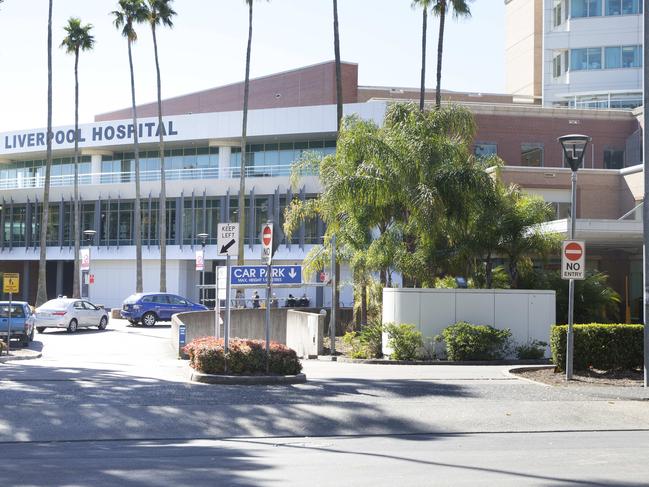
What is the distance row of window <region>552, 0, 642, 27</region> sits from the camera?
183 feet

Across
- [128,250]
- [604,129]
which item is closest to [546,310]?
[604,129]

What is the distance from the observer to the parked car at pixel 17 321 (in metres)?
27.4

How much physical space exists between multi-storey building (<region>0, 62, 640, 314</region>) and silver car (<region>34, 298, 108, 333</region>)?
2141cm

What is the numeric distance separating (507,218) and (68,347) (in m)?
14.9

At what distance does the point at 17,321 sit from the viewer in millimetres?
27703

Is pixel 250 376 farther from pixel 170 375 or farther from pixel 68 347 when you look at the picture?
pixel 68 347

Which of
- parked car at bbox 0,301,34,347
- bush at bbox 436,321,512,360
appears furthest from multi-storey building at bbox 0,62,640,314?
parked car at bbox 0,301,34,347

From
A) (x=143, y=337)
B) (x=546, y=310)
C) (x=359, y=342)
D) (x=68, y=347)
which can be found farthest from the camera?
(x=143, y=337)

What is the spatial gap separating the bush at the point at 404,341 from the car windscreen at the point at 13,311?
12.3m

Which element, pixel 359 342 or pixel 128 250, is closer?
pixel 359 342

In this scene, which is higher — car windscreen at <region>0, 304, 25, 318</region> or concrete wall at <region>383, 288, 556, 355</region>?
concrete wall at <region>383, 288, 556, 355</region>

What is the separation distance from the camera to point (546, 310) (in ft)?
77.7

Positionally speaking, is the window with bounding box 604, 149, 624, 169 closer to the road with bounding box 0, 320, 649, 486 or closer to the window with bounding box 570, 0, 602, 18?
the window with bounding box 570, 0, 602, 18

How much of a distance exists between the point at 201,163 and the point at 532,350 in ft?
145
